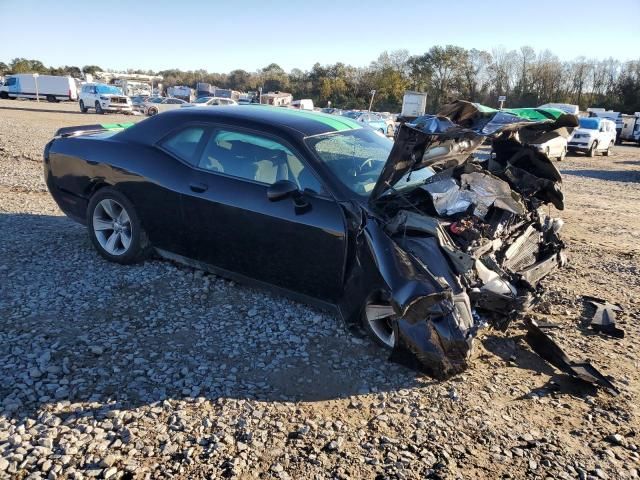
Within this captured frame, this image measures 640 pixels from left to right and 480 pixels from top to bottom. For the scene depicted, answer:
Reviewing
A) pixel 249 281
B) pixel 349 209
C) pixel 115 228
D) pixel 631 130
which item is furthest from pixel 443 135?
pixel 631 130

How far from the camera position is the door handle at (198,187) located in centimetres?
421

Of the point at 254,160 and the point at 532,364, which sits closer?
the point at 532,364

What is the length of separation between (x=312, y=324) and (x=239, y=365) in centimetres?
78

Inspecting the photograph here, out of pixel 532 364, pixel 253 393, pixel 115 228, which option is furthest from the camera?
pixel 115 228

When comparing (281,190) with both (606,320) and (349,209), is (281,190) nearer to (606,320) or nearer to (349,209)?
(349,209)

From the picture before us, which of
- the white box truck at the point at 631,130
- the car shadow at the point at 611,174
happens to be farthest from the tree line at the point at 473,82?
the car shadow at the point at 611,174

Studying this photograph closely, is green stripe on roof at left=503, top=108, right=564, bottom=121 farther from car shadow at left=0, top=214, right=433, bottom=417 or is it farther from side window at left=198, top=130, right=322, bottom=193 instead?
car shadow at left=0, top=214, right=433, bottom=417

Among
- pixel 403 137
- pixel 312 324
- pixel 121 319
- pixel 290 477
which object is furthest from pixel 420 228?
pixel 121 319

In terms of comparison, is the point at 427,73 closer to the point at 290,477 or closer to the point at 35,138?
the point at 35,138

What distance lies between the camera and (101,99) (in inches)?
1330

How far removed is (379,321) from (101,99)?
35481 mm

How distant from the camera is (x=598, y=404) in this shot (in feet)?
10.5

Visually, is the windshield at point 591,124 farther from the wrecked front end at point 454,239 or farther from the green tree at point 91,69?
the green tree at point 91,69

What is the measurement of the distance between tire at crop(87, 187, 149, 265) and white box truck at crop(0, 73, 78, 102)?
4742 centimetres
